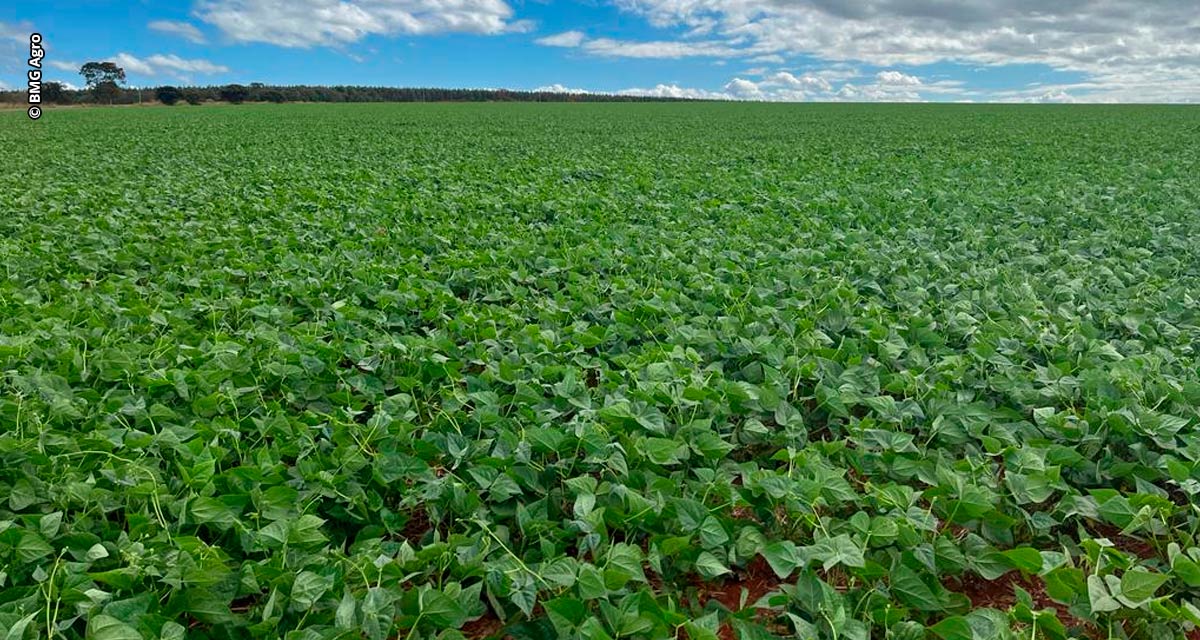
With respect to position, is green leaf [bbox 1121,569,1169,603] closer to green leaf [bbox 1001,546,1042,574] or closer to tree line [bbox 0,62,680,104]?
green leaf [bbox 1001,546,1042,574]

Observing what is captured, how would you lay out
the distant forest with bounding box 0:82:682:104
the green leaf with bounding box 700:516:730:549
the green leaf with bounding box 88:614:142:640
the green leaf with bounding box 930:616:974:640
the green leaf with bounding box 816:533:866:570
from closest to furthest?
the green leaf with bounding box 88:614:142:640 < the green leaf with bounding box 930:616:974:640 < the green leaf with bounding box 816:533:866:570 < the green leaf with bounding box 700:516:730:549 < the distant forest with bounding box 0:82:682:104

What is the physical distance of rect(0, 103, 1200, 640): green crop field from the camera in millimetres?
→ 2293

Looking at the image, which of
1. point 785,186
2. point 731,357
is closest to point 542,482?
point 731,357

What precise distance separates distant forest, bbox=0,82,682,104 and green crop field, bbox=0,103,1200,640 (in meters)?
69.1

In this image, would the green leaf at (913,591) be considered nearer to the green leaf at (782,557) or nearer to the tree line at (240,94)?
the green leaf at (782,557)

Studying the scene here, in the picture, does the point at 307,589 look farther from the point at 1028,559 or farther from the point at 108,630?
the point at 1028,559

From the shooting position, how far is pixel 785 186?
494 inches

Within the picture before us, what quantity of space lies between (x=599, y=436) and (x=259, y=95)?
83.9 metres

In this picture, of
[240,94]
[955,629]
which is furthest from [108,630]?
[240,94]

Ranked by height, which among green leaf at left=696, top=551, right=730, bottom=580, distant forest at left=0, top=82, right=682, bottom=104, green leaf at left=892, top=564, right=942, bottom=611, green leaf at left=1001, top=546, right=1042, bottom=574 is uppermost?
distant forest at left=0, top=82, right=682, bottom=104

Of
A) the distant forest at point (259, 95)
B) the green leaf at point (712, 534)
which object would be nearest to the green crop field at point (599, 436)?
the green leaf at point (712, 534)

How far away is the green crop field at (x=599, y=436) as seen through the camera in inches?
90.3

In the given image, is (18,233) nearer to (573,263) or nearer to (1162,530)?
(573,263)

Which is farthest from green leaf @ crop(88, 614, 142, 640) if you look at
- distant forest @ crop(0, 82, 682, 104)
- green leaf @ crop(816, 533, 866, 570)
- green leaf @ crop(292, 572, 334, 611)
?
distant forest @ crop(0, 82, 682, 104)
